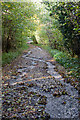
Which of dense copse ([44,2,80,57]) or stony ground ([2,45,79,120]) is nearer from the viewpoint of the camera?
stony ground ([2,45,79,120])

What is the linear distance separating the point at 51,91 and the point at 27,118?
1902mm

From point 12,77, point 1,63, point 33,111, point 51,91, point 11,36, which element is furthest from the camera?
point 11,36

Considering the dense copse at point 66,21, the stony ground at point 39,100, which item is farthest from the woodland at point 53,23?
the stony ground at point 39,100

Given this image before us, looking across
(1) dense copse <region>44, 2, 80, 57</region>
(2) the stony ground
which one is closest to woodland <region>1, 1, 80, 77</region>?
(1) dense copse <region>44, 2, 80, 57</region>

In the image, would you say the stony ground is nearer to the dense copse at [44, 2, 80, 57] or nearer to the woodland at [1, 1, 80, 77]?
the woodland at [1, 1, 80, 77]

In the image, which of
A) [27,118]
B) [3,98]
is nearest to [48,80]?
[3,98]

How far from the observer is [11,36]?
38.9ft

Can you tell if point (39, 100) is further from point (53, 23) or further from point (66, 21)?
point (53, 23)

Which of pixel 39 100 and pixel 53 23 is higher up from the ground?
pixel 53 23

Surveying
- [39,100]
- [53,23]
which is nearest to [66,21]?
A: [53,23]

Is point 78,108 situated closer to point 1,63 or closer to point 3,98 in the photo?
point 3,98

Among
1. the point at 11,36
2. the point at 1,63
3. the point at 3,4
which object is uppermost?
the point at 3,4

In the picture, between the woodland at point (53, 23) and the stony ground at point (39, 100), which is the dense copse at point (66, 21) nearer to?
the woodland at point (53, 23)

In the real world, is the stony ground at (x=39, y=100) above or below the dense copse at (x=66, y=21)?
below
